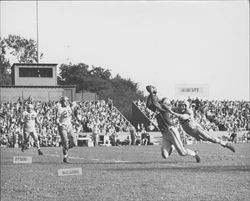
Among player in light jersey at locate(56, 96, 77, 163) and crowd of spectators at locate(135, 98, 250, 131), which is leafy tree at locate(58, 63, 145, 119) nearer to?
crowd of spectators at locate(135, 98, 250, 131)

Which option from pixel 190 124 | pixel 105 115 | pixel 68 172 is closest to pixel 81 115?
pixel 105 115

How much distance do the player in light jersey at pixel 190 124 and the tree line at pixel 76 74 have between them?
613 mm

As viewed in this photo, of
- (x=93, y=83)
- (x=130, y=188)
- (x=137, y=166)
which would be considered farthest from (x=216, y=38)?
(x=137, y=166)

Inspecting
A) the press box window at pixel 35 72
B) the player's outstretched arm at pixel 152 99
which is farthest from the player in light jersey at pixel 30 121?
the player's outstretched arm at pixel 152 99

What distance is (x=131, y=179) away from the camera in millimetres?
9594

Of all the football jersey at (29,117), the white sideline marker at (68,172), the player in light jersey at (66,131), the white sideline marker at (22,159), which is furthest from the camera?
the white sideline marker at (22,159)

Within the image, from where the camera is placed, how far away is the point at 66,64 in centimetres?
811

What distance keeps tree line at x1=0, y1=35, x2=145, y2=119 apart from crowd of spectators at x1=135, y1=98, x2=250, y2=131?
0.51m

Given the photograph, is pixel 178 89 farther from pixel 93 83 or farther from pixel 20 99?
pixel 20 99

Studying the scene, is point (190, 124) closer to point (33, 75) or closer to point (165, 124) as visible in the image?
point (165, 124)

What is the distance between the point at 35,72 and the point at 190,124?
7.19 feet

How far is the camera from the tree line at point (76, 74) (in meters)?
7.98

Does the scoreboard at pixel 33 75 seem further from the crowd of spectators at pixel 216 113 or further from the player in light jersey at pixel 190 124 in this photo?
the player in light jersey at pixel 190 124

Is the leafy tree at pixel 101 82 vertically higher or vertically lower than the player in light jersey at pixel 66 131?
higher
